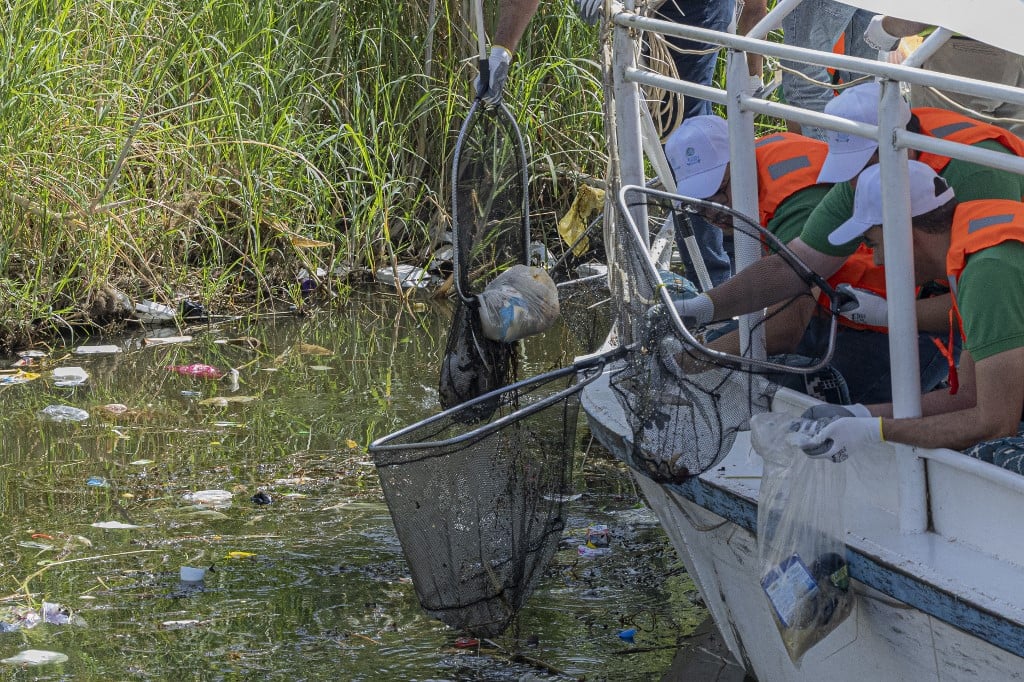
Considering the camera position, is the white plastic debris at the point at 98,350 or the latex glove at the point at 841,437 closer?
the latex glove at the point at 841,437

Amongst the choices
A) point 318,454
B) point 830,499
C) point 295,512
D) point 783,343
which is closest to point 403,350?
point 318,454

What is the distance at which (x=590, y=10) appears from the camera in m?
3.72

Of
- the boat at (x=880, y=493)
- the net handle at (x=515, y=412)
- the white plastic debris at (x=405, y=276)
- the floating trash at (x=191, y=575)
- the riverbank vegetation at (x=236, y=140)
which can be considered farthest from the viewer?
the white plastic debris at (x=405, y=276)

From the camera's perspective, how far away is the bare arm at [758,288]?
3006 millimetres

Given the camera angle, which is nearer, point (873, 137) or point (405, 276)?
point (873, 137)

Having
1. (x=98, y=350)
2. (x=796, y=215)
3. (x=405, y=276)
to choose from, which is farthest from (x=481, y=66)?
(x=405, y=276)

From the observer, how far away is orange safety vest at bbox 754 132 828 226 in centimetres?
358

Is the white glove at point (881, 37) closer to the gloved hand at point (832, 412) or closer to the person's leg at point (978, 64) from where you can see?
the person's leg at point (978, 64)

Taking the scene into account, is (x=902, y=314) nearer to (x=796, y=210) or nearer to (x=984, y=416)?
(x=984, y=416)

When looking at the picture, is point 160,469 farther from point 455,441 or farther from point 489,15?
point 489,15

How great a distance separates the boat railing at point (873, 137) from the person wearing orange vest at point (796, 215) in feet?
0.65

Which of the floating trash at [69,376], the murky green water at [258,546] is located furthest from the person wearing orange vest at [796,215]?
the floating trash at [69,376]

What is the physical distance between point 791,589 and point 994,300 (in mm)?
691

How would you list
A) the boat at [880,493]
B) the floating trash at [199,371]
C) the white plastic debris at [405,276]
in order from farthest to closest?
1. the white plastic debris at [405,276]
2. the floating trash at [199,371]
3. the boat at [880,493]
